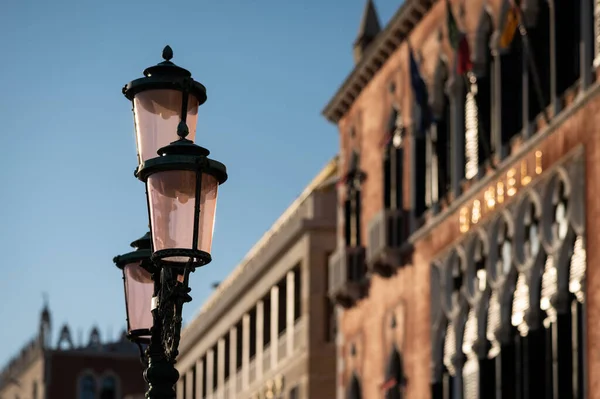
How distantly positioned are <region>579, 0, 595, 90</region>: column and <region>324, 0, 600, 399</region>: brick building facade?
0.03m

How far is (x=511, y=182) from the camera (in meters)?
28.7

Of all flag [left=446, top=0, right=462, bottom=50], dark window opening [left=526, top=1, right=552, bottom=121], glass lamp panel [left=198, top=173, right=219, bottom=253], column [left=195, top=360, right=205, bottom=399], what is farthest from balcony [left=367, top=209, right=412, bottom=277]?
glass lamp panel [left=198, top=173, right=219, bottom=253]

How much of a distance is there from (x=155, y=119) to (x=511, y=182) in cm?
1754

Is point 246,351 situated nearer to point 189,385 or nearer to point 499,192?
point 189,385

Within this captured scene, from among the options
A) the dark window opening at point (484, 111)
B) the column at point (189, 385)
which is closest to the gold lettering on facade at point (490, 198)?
the dark window opening at point (484, 111)

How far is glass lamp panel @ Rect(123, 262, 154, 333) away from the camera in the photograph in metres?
12.5

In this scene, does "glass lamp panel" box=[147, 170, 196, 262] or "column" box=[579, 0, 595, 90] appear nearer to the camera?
"glass lamp panel" box=[147, 170, 196, 262]

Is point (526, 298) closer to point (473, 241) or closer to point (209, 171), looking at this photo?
point (473, 241)

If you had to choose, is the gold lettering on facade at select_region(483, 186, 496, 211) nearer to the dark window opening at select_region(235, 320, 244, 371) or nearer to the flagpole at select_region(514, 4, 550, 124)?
the flagpole at select_region(514, 4, 550, 124)

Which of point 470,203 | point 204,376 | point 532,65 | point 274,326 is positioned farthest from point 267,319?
point 532,65

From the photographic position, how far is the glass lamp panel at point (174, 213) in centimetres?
1097

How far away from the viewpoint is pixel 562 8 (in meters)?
27.2

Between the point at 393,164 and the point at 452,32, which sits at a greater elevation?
the point at 452,32

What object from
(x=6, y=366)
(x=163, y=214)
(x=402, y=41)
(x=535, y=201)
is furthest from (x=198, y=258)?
(x=6, y=366)
